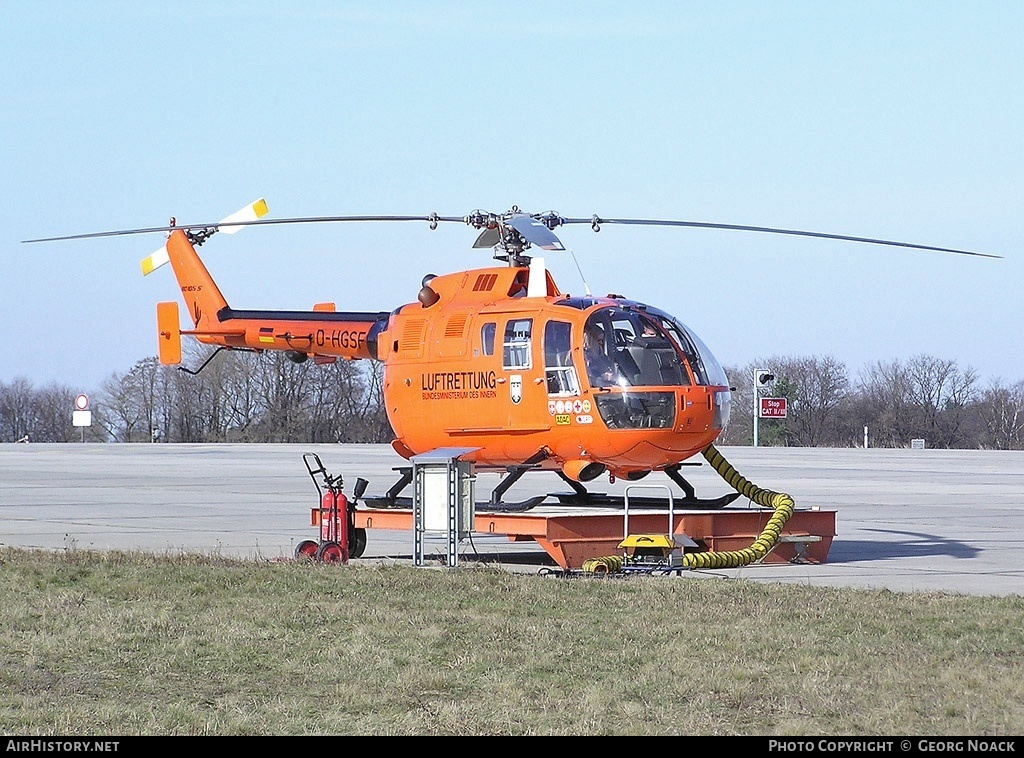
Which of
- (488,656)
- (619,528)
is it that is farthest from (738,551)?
(488,656)

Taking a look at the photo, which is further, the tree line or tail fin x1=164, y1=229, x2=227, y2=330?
the tree line

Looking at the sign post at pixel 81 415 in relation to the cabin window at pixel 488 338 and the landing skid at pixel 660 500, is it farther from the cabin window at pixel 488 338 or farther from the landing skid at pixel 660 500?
the cabin window at pixel 488 338

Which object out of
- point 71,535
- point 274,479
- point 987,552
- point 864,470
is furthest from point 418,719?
point 864,470

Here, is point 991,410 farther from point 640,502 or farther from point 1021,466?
point 640,502

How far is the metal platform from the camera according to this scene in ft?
46.6

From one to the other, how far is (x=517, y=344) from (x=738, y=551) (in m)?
3.14

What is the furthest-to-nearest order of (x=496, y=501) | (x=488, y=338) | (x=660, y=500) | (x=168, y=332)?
(x=168, y=332), (x=660, y=500), (x=496, y=501), (x=488, y=338)

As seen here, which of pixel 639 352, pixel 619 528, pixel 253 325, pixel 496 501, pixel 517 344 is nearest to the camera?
pixel 619 528

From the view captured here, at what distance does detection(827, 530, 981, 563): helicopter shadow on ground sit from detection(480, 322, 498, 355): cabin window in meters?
4.34

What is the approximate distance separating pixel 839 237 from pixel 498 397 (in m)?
3.90

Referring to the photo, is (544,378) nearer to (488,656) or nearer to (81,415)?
(488,656)

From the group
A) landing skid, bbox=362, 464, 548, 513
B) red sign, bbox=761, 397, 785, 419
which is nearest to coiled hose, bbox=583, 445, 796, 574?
landing skid, bbox=362, 464, 548, 513

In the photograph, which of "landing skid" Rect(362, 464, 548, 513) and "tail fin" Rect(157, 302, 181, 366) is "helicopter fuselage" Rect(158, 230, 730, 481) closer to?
"landing skid" Rect(362, 464, 548, 513)

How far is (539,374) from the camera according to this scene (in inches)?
594
